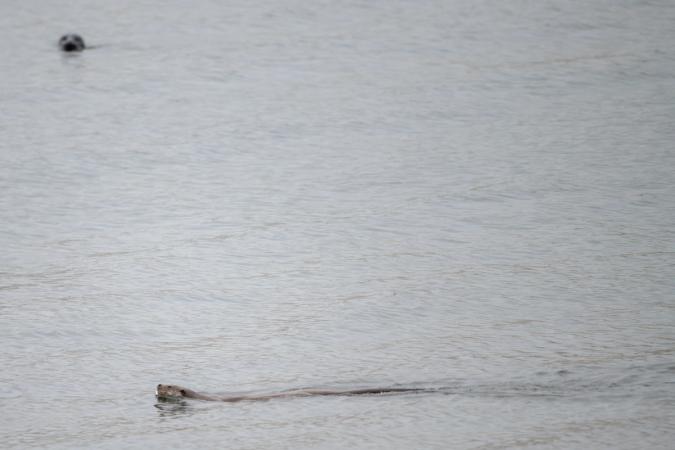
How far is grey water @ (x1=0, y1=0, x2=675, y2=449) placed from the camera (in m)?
3.95

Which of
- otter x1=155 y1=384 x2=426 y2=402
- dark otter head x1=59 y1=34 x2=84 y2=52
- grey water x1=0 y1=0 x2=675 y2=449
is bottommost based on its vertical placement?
otter x1=155 y1=384 x2=426 y2=402

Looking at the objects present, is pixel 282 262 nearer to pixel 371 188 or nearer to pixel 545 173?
pixel 371 188

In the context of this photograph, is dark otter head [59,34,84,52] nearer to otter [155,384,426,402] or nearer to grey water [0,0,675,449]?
grey water [0,0,675,449]

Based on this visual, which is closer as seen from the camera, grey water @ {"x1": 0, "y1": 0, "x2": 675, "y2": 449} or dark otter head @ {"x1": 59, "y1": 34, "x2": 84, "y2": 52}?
grey water @ {"x1": 0, "y1": 0, "x2": 675, "y2": 449}

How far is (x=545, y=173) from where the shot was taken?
593cm

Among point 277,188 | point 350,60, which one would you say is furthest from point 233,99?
point 277,188

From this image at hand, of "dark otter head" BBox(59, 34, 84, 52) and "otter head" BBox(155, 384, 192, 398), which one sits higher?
"dark otter head" BBox(59, 34, 84, 52)

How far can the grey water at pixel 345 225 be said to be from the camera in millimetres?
3951

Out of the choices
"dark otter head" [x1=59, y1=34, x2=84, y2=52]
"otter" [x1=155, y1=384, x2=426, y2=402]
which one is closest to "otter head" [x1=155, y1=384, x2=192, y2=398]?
"otter" [x1=155, y1=384, x2=426, y2=402]

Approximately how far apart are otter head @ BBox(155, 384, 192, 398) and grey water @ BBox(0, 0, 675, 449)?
46mm

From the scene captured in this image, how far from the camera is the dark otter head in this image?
8125mm

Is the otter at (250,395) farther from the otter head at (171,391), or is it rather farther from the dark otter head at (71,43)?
the dark otter head at (71,43)

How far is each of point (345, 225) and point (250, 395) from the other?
62.3 inches

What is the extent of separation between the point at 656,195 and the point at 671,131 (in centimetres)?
89
